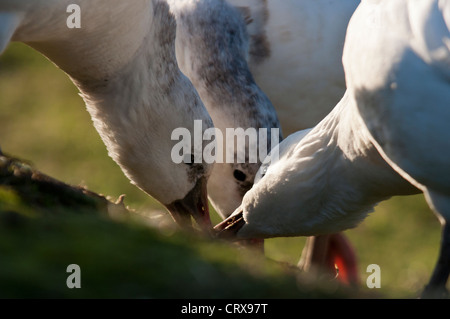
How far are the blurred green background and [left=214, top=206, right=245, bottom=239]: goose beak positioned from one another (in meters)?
2.22

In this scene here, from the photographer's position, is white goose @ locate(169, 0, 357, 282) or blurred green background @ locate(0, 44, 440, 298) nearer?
white goose @ locate(169, 0, 357, 282)

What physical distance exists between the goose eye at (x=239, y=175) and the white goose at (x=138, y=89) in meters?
0.29

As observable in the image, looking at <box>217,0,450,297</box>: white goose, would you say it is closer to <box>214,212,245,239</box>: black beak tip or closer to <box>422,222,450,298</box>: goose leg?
<box>422,222,450,298</box>: goose leg

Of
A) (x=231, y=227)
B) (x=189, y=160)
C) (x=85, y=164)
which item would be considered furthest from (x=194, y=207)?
(x=85, y=164)

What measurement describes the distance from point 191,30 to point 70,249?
293 cm

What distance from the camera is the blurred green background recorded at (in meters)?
9.07

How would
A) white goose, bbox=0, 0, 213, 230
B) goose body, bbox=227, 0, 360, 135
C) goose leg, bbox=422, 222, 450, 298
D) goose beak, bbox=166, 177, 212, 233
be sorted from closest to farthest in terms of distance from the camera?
goose leg, bbox=422, 222, 450, 298
white goose, bbox=0, 0, 213, 230
goose beak, bbox=166, 177, 212, 233
goose body, bbox=227, 0, 360, 135

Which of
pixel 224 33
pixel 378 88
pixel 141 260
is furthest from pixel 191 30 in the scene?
pixel 141 260

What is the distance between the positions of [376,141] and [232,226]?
4.32 ft

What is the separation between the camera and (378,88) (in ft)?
12.9

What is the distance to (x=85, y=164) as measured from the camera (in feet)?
35.8

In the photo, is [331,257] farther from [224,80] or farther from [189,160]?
[189,160]

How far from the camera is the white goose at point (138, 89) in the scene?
5070mm

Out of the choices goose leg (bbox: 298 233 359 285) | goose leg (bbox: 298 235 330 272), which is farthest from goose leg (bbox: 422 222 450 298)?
goose leg (bbox: 298 235 330 272)
